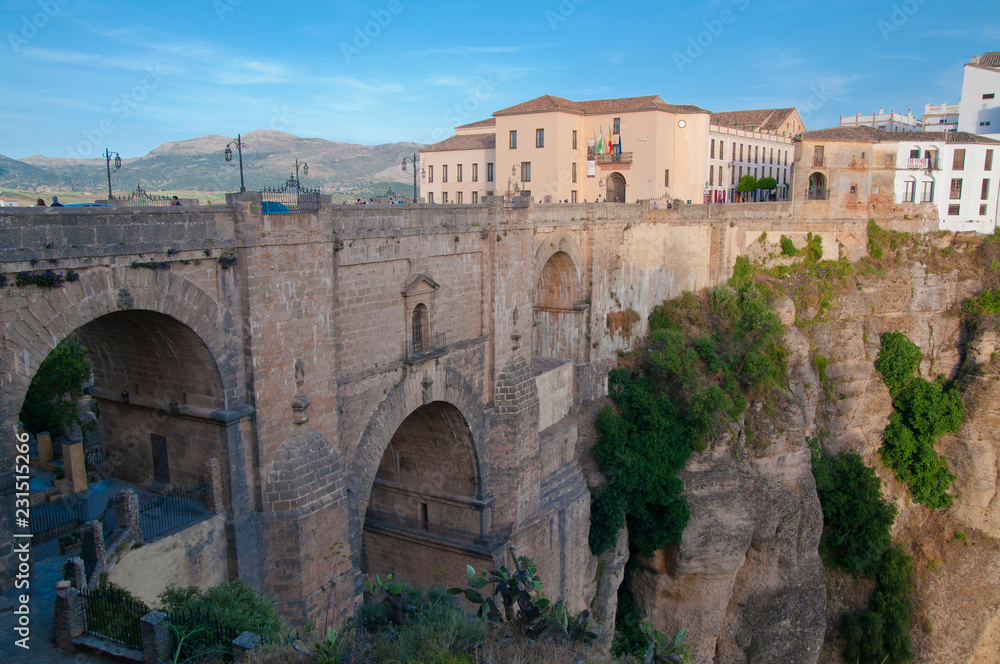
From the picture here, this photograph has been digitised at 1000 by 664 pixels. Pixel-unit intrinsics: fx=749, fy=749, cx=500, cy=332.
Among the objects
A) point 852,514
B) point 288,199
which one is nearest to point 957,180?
point 852,514

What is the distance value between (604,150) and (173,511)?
29122 millimetres

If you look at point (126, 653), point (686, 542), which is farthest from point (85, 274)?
point (686, 542)

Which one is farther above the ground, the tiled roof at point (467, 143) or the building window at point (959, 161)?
the tiled roof at point (467, 143)

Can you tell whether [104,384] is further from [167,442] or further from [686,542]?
[686,542]

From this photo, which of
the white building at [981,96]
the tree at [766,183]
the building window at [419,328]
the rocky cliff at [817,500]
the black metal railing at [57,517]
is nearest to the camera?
the black metal railing at [57,517]

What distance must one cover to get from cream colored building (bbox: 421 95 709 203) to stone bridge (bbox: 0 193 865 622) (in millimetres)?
12722

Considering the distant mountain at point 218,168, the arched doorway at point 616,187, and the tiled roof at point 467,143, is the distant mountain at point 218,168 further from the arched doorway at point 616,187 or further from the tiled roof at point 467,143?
the arched doorway at point 616,187

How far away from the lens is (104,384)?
1255cm

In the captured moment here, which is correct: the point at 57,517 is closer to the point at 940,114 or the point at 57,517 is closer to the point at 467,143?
the point at 467,143

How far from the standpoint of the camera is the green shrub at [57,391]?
20.8m

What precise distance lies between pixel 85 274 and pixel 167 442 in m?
3.66

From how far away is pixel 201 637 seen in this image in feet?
28.9

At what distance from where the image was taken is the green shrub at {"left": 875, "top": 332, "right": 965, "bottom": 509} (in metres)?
30.8

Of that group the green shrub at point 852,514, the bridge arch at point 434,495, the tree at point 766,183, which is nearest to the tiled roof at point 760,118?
the tree at point 766,183
